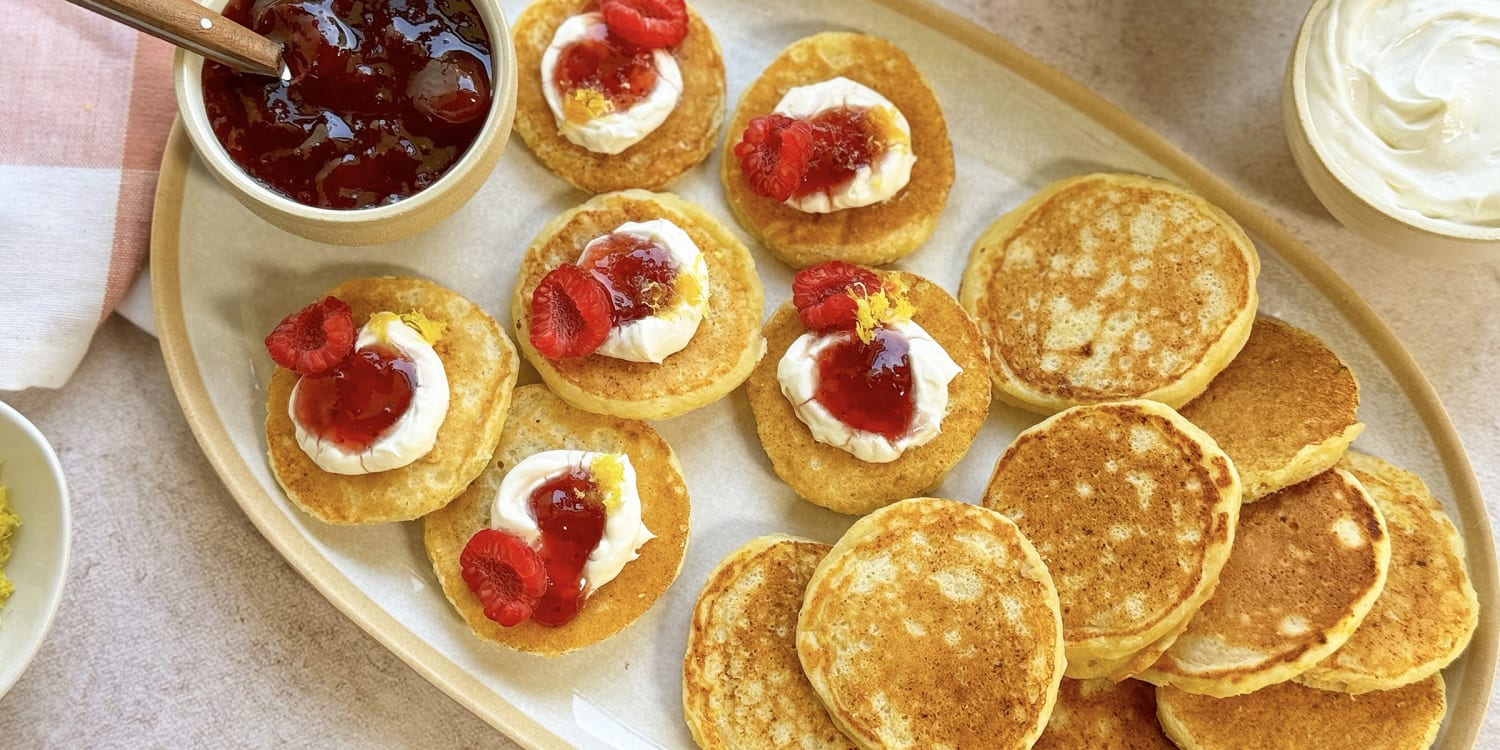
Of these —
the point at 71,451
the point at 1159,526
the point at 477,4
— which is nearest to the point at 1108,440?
the point at 1159,526

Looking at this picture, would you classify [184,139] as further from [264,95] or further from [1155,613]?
[1155,613]

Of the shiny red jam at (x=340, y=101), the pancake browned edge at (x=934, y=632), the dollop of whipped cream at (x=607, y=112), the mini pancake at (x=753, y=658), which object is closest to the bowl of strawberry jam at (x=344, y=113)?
the shiny red jam at (x=340, y=101)

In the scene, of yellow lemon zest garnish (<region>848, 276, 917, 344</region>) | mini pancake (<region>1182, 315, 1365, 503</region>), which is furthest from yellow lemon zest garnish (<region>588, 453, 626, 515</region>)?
mini pancake (<region>1182, 315, 1365, 503</region>)

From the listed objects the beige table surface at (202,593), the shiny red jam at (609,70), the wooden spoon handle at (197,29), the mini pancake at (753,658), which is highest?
the wooden spoon handle at (197,29)

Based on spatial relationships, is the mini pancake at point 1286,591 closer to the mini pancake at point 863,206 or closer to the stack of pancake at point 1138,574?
the stack of pancake at point 1138,574

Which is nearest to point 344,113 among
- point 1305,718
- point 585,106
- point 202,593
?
point 585,106

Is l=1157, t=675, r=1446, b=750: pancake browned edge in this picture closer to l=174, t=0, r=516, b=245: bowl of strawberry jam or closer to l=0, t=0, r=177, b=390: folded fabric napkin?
l=174, t=0, r=516, b=245: bowl of strawberry jam
